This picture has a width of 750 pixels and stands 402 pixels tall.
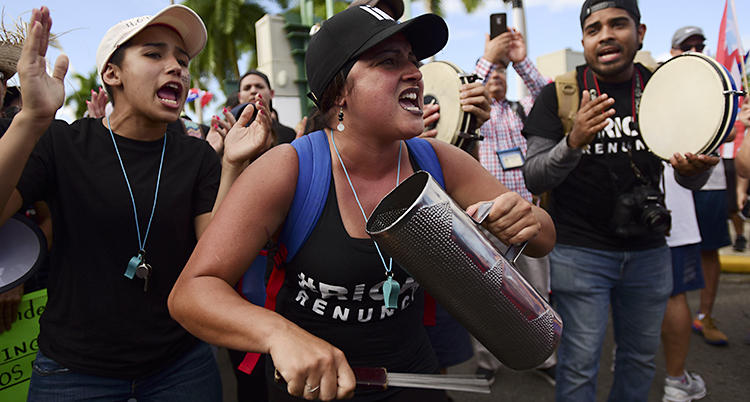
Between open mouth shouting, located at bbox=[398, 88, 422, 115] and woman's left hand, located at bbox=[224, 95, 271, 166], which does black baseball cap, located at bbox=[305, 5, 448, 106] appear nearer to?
open mouth shouting, located at bbox=[398, 88, 422, 115]

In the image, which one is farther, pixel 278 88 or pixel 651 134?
pixel 278 88

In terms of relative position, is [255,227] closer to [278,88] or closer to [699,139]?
[699,139]

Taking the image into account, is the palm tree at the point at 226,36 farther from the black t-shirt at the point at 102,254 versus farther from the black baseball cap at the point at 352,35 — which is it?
the black baseball cap at the point at 352,35

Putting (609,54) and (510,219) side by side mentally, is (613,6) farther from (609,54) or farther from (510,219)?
(510,219)

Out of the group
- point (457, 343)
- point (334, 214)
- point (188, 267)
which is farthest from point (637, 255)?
point (188, 267)

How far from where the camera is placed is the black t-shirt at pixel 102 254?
1755 mm

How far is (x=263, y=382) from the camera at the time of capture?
2.91 metres

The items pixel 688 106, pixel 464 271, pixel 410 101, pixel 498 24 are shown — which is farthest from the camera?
pixel 498 24

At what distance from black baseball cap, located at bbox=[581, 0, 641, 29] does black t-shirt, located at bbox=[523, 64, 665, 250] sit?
36cm

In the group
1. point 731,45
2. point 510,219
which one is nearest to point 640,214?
point 510,219

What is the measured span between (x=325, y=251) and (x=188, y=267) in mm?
409

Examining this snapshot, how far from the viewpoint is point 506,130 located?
4.57 m

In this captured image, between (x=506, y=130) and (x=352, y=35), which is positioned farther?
(x=506, y=130)

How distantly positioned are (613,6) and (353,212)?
6.48 ft
